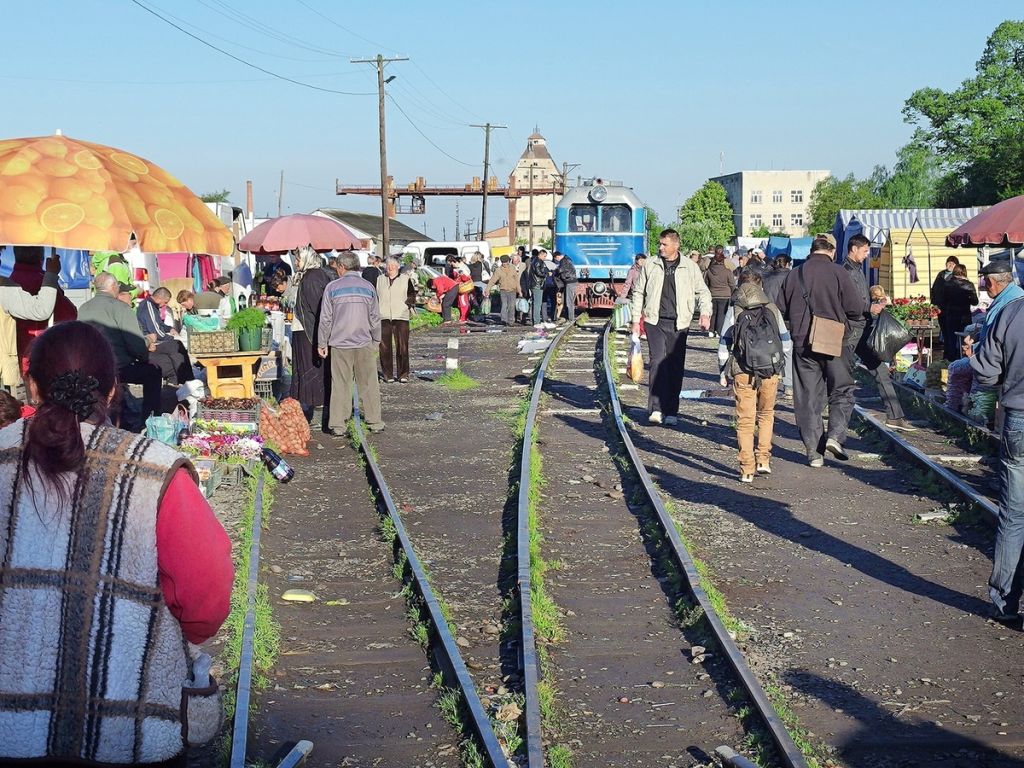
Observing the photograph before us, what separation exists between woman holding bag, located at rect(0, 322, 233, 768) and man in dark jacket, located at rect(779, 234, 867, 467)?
9.13 metres

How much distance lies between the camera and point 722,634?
21.8ft

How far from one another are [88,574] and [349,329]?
10.5 metres

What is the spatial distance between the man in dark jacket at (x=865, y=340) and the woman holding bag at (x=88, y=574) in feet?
31.3

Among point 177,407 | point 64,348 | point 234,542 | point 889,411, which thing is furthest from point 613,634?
point 889,411

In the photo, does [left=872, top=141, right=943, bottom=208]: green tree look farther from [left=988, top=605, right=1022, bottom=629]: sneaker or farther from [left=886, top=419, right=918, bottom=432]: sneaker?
[left=988, top=605, right=1022, bottom=629]: sneaker

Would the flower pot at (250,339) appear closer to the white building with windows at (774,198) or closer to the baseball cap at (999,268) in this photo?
the baseball cap at (999,268)

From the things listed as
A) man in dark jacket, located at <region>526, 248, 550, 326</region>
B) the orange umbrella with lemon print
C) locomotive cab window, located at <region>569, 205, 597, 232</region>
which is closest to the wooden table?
the orange umbrella with lemon print

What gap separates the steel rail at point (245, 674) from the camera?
5.25 metres

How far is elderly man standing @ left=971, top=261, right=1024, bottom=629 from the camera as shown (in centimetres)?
680

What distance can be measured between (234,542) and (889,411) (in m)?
7.99

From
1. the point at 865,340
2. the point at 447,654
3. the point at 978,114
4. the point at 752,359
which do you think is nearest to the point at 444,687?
the point at 447,654

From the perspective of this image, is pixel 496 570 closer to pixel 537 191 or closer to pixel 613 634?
pixel 613 634

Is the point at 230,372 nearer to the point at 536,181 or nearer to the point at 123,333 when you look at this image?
the point at 123,333

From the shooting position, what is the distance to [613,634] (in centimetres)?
707
